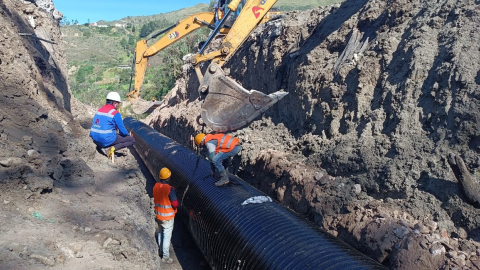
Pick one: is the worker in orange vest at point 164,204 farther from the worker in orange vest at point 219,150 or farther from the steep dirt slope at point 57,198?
the worker in orange vest at point 219,150

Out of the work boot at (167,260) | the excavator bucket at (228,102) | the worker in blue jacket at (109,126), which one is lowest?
the work boot at (167,260)

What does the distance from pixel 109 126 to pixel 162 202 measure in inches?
85.6

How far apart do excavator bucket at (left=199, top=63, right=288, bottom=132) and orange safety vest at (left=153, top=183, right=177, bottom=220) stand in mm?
2509

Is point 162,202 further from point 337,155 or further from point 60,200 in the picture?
point 337,155

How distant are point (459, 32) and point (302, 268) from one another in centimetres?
511

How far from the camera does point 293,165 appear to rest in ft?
23.9

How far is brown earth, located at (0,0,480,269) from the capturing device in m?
4.34

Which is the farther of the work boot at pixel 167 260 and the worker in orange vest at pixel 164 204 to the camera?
the work boot at pixel 167 260

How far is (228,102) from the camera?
801cm

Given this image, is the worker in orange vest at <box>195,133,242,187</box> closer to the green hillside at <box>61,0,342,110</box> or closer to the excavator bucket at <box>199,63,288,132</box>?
the excavator bucket at <box>199,63,288,132</box>

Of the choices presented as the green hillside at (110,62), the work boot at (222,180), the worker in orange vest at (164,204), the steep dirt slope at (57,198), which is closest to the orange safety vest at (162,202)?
the worker in orange vest at (164,204)

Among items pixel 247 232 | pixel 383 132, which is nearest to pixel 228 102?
pixel 383 132

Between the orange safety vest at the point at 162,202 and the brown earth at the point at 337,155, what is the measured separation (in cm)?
18

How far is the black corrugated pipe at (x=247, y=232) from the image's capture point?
154 inches
